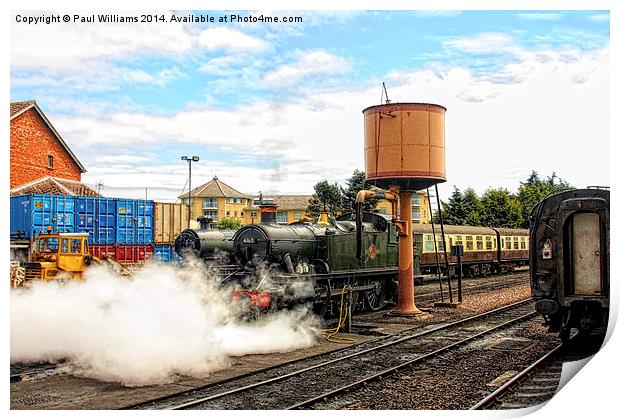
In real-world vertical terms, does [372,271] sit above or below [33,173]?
below

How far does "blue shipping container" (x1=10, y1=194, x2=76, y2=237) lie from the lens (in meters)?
12.2

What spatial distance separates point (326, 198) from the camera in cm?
3466

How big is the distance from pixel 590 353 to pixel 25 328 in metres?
10.00

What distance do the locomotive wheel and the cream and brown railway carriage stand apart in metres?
7.64

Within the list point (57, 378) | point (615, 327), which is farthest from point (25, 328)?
point (615, 327)

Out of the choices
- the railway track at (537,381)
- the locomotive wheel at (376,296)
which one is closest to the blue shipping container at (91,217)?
the locomotive wheel at (376,296)

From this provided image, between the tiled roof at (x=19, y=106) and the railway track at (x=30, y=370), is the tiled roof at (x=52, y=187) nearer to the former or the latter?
the tiled roof at (x=19, y=106)

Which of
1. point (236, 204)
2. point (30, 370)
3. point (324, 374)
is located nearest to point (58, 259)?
point (30, 370)

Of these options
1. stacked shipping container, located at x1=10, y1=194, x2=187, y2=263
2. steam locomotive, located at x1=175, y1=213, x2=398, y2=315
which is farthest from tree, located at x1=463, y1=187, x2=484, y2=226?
stacked shipping container, located at x1=10, y1=194, x2=187, y2=263

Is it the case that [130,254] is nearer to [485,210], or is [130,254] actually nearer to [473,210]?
[485,210]

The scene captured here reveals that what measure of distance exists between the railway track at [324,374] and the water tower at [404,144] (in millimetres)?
3616
